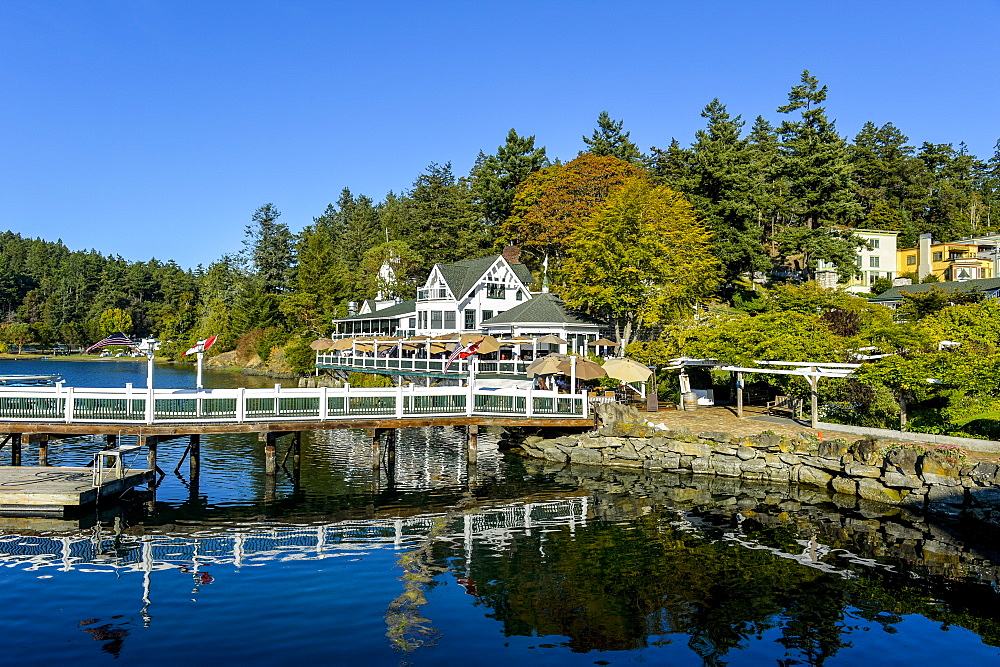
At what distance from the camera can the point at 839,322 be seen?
41.4 metres

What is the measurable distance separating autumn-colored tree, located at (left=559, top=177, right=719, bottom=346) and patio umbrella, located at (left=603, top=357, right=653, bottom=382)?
14.9 m

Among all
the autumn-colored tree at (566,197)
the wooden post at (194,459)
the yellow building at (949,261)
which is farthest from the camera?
the yellow building at (949,261)

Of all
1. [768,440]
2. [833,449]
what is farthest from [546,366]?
[833,449]

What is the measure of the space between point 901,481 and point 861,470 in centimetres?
131

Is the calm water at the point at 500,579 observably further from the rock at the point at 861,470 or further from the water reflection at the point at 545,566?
the rock at the point at 861,470

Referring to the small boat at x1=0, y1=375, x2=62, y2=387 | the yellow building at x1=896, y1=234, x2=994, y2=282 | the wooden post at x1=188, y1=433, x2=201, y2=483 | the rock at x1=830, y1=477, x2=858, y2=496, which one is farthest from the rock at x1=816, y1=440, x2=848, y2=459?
the yellow building at x1=896, y1=234, x2=994, y2=282

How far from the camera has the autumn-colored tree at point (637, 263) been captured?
152ft

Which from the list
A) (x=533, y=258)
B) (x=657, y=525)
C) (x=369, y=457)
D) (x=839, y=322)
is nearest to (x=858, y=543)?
(x=657, y=525)

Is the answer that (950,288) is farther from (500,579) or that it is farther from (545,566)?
(500,579)

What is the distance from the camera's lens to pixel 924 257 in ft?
242

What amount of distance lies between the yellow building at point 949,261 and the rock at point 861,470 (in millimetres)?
56819

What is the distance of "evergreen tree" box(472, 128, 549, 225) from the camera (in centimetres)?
7956

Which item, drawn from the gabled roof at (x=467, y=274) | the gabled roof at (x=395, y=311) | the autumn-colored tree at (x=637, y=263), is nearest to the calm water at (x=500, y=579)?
the autumn-colored tree at (x=637, y=263)

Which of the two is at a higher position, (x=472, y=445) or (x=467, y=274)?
(x=467, y=274)
